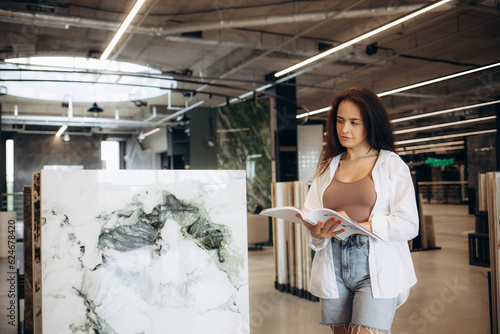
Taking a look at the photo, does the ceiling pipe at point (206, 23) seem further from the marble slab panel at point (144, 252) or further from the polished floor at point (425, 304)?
the marble slab panel at point (144, 252)

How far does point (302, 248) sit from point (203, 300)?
2.85 metres

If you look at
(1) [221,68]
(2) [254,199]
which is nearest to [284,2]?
(1) [221,68]

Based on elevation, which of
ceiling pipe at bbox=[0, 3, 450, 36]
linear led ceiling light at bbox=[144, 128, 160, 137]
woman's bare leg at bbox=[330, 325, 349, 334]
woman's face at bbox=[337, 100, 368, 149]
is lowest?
woman's bare leg at bbox=[330, 325, 349, 334]

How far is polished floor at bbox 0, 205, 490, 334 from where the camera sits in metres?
3.66

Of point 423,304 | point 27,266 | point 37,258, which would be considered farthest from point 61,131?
point 37,258

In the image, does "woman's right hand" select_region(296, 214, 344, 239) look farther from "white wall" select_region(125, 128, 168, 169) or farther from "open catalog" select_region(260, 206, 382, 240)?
"white wall" select_region(125, 128, 168, 169)

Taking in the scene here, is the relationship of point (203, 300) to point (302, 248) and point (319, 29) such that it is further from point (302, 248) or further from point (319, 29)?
point (319, 29)

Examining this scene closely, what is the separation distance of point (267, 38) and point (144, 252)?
7.25m

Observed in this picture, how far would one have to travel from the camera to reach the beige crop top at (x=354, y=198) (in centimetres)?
167

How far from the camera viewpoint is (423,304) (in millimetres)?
4352

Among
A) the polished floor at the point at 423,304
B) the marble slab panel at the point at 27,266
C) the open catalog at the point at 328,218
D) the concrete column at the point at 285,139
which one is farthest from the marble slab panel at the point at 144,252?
the concrete column at the point at 285,139

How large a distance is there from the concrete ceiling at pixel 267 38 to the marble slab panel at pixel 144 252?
3.25 meters

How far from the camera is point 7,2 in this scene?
22.0 ft

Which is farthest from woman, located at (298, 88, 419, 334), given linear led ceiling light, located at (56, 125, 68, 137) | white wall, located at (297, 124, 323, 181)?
linear led ceiling light, located at (56, 125, 68, 137)
